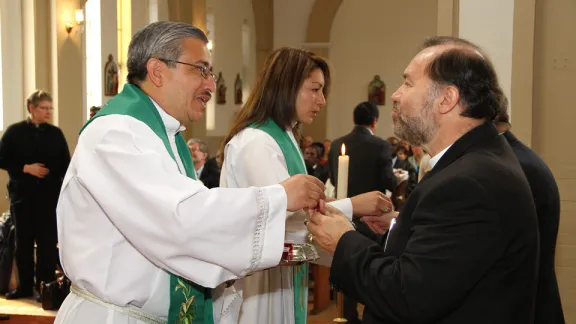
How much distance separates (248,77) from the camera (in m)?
19.2

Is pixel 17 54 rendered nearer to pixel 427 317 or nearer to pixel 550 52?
pixel 550 52

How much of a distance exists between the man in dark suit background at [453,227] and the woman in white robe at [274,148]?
1034mm

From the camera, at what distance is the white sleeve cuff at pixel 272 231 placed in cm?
221

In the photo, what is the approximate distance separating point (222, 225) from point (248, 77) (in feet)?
56.4

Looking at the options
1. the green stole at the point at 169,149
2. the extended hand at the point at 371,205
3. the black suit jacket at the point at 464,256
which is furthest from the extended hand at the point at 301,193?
the extended hand at the point at 371,205

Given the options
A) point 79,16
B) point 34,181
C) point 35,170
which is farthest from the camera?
point 79,16

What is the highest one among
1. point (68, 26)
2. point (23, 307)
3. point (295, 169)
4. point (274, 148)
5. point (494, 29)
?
point (68, 26)

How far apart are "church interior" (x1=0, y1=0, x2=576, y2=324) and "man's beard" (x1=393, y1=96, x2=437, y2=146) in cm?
149

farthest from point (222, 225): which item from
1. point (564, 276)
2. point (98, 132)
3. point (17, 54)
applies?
point (17, 54)

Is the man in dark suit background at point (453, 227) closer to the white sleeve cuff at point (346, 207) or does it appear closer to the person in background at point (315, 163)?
the white sleeve cuff at point (346, 207)

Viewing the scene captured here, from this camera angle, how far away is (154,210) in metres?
2.12

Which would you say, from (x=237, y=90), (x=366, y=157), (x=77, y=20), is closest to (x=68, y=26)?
(x=77, y=20)

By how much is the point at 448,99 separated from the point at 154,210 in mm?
915

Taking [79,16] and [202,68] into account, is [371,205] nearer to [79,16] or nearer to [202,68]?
[202,68]
